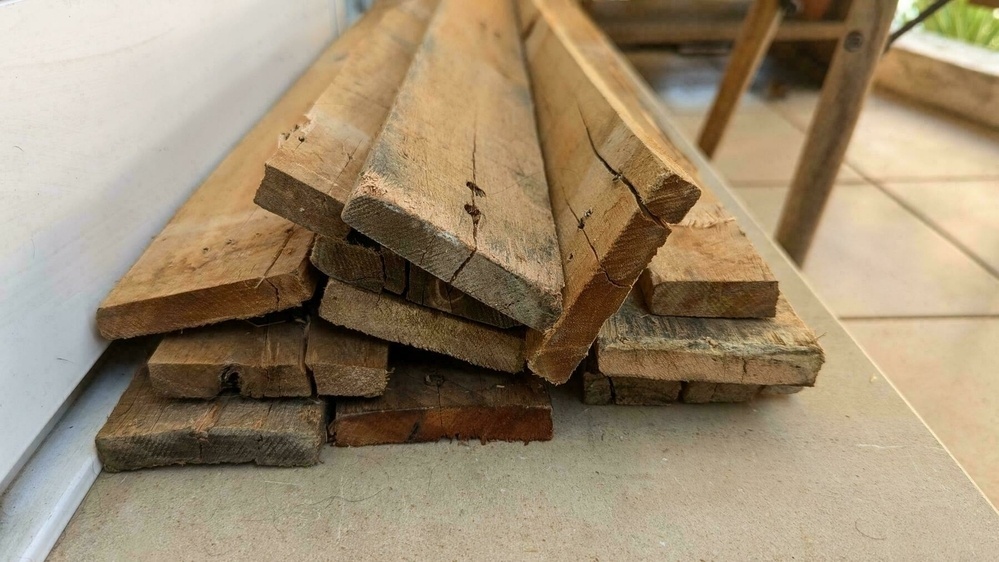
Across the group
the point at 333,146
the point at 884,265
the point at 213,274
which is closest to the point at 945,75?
the point at 884,265

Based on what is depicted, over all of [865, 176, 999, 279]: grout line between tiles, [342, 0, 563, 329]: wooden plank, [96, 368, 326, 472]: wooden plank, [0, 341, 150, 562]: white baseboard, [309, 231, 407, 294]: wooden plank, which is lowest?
[865, 176, 999, 279]: grout line between tiles

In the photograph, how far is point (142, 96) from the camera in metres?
1.72

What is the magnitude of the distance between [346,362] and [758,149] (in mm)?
3362

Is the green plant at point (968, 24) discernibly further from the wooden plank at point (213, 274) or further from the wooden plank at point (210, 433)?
the wooden plank at point (210, 433)

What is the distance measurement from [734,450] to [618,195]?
26.6 inches

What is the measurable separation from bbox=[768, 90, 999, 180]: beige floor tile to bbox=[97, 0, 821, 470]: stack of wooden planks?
2731mm

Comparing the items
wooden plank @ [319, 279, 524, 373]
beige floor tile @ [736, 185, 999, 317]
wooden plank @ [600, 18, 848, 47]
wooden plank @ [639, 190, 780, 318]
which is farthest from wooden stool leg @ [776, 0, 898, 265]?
wooden plank @ [600, 18, 848, 47]

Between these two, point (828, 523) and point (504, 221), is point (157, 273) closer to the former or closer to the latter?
point (504, 221)

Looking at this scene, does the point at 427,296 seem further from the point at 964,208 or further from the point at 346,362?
the point at 964,208

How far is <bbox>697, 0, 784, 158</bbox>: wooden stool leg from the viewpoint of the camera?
3305 mm

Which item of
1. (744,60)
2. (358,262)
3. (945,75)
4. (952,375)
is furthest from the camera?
(945,75)

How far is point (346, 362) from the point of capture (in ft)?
4.83

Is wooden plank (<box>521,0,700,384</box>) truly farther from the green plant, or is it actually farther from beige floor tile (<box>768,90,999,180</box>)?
the green plant

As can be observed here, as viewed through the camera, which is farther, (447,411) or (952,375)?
(952,375)
